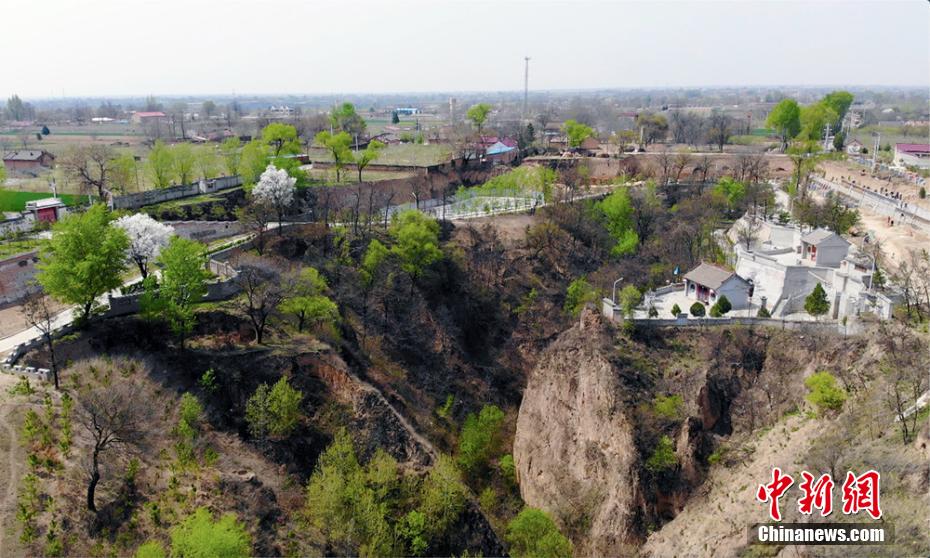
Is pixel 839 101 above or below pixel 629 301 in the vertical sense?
above

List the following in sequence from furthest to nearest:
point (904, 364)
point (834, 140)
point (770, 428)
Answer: point (834, 140), point (770, 428), point (904, 364)

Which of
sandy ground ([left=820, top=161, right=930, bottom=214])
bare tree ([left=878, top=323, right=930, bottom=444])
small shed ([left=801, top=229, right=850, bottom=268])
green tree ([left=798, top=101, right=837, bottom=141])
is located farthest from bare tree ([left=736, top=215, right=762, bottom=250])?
green tree ([left=798, top=101, right=837, bottom=141])

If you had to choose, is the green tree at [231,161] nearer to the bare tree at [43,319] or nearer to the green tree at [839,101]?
the bare tree at [43,319]

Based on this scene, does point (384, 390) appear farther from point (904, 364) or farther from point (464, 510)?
point (904, 364)

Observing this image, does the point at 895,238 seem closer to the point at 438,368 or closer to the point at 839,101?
the point at 438,368

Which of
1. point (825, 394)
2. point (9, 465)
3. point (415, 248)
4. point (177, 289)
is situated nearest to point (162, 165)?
point (415, 248)

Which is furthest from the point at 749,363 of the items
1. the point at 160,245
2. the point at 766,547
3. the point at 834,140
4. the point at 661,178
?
the point at 834,140

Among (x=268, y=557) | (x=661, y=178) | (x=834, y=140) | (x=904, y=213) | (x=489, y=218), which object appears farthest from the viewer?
(x=834, y=140)
